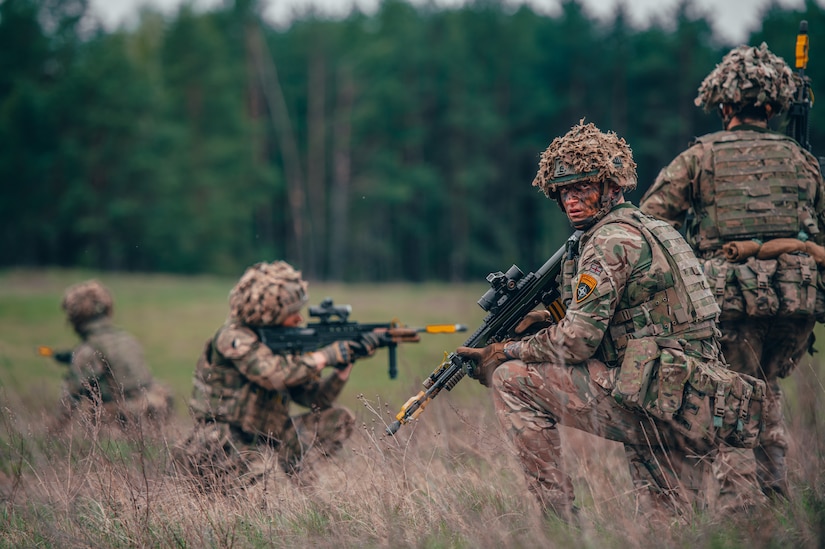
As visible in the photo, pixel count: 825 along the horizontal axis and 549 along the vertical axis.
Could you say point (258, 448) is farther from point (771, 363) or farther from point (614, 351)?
point (771, 363)

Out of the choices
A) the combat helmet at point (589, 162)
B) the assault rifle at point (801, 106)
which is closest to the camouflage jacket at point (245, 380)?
the combat helmet at point (589, 162)

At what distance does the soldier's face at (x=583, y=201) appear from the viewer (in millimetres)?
4586

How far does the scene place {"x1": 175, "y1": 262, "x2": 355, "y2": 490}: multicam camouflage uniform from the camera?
598cm

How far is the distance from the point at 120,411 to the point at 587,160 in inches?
167

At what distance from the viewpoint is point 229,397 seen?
6.10 meters

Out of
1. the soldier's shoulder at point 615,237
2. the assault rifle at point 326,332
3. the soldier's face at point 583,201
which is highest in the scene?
the soldier's face at point 583,201

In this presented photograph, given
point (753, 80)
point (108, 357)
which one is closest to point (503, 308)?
point (753, 80)

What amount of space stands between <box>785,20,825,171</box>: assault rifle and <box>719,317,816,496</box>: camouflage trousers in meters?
1.18

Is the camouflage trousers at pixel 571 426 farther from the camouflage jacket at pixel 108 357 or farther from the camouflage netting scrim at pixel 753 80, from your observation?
the camouflage jacket at pixel 108 357

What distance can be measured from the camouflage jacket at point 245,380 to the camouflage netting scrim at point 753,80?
345 cm

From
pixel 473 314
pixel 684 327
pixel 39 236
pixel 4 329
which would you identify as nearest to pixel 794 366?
pixel 684 327

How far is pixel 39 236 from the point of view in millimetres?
37250

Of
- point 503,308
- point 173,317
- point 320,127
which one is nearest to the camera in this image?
point 503,308

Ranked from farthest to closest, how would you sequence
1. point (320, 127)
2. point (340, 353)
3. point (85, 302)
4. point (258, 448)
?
point (320, 127) → point (85, 302) → point (340, 353) → point (258, 448)
